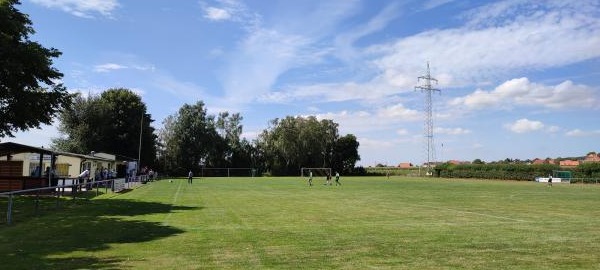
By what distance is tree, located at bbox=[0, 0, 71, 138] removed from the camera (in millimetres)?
24219

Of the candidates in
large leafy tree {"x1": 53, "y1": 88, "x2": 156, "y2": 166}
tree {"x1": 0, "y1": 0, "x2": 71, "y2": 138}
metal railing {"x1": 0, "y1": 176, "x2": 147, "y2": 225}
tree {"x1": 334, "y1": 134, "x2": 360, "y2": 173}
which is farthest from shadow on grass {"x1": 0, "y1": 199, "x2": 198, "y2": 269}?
tree {"x1": 334, "y1": 134, "x2": 360, "y2": 173}

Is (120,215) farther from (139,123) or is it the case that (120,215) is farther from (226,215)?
(139,123)

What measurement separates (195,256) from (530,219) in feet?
42.4

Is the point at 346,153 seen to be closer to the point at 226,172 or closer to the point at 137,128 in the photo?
the point at 226,172

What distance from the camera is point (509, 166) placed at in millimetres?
90938

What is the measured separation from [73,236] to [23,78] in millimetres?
15507

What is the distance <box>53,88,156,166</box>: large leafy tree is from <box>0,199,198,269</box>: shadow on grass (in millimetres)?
Result: 60350

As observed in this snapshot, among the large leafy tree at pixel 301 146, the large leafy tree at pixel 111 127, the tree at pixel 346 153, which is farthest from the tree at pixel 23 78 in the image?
the tree at pixel 346 153

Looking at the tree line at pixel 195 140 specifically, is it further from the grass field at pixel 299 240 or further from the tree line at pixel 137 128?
the grass field at pixel 299 240

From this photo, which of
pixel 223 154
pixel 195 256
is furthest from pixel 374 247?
pixel 223 154

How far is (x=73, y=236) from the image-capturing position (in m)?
13.4

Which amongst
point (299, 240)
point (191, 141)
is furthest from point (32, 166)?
point (191, 141)

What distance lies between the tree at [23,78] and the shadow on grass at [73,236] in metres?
8.29

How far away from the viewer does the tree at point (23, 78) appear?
79.5 feet
